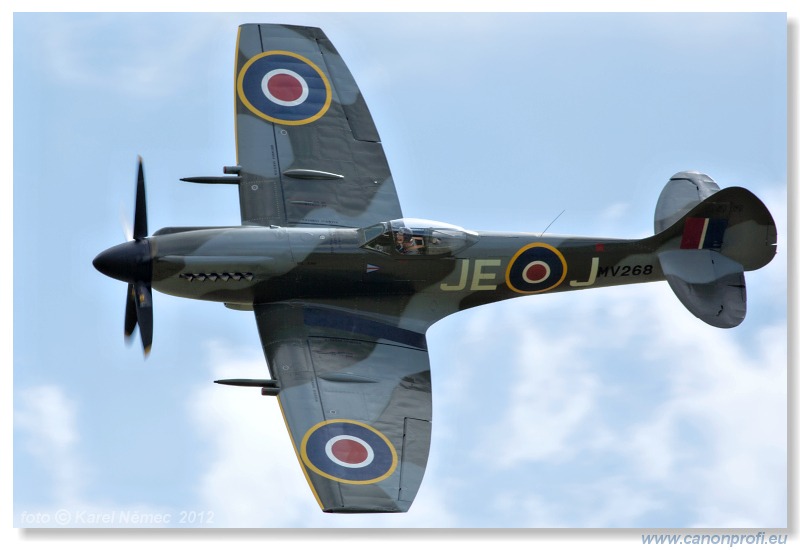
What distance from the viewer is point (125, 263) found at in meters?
23.7

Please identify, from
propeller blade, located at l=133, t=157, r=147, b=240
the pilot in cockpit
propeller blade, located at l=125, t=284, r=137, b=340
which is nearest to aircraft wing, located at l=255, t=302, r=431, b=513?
the pilot in cockpit

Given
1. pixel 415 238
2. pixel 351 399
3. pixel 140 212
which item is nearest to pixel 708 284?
pixel 415 238

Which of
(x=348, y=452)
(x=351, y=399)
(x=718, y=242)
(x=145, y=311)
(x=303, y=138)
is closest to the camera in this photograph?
(x=348, y=452)

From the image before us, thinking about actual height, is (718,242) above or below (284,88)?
below

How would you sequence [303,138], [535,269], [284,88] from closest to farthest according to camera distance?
1. [535,269]
2. [303,138]
3. [284,88]

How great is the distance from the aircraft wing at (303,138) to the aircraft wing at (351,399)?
1723mm

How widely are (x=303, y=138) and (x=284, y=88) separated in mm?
978

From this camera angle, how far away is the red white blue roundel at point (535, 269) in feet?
81.0

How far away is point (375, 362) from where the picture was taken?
23906 millimetres

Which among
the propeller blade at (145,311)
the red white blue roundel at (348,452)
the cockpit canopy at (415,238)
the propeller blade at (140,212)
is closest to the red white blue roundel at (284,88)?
the cockpit canopy at (415,238)

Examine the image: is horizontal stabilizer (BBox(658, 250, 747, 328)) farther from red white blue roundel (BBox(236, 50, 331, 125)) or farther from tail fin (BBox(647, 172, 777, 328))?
red white blue roundel (BBox(236, 50, 331, 125))

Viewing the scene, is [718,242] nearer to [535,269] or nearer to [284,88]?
[535,269]

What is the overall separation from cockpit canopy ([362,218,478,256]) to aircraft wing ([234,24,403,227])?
1.08 m

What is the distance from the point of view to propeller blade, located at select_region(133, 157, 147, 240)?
77.4 feet
